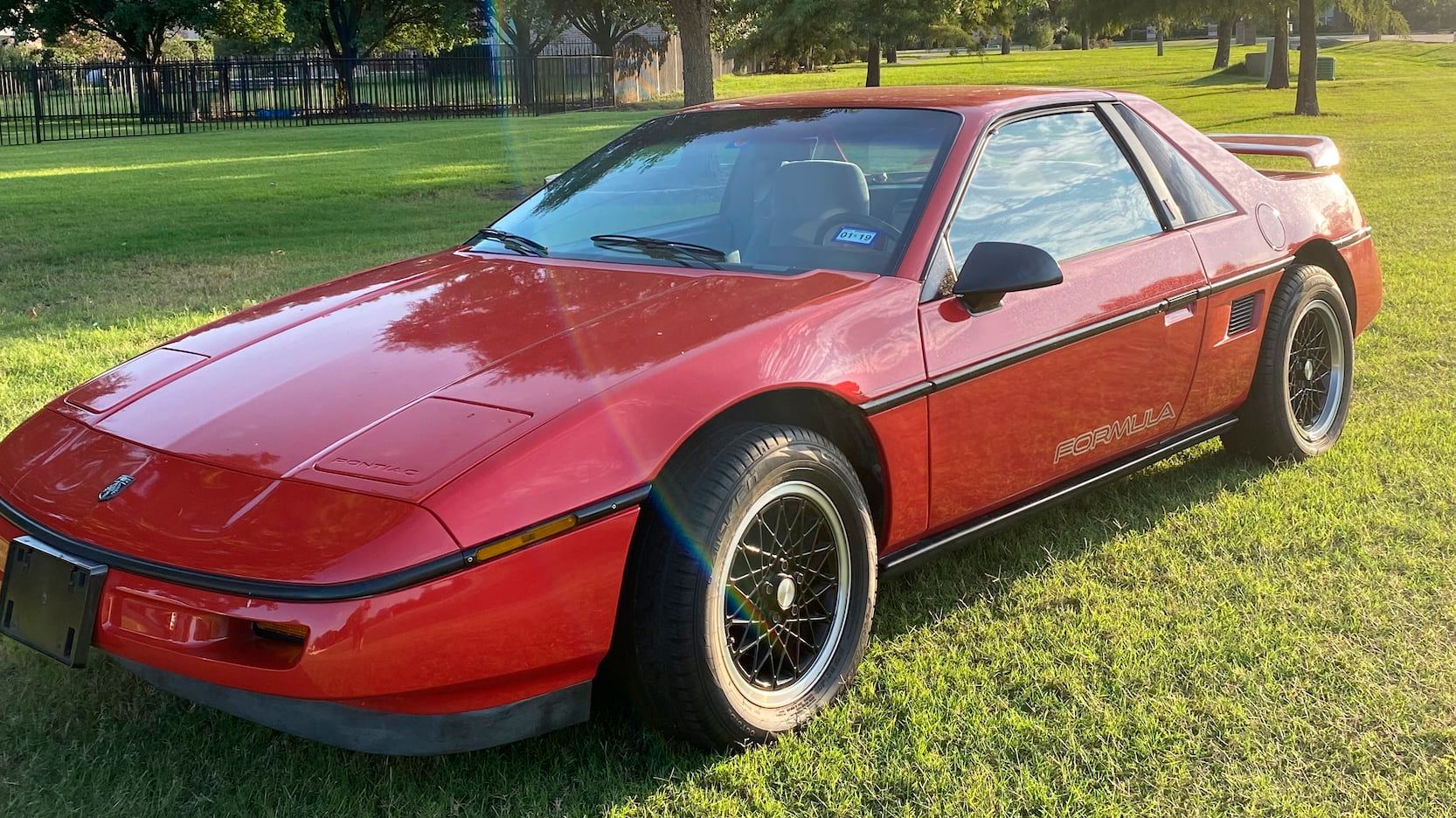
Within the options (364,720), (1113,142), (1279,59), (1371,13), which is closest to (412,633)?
(364,720)

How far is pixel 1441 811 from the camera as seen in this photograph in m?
2.44

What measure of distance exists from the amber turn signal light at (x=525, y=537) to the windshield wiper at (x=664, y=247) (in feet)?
3.86

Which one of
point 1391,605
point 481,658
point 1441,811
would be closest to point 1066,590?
point 1391,605

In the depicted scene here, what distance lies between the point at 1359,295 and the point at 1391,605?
1.80 meters

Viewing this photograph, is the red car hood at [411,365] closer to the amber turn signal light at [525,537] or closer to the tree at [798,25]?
the amber turn signal light at [525,537]

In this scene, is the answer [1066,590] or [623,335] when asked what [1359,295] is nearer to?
[1066,590]

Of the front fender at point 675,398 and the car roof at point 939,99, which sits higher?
the car roof at point 939,99

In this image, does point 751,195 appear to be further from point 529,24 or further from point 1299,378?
point 529,24

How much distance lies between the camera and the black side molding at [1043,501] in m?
3.07

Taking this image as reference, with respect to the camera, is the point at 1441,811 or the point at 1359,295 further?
the point at 1359,295

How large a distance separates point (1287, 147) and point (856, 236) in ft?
7.89

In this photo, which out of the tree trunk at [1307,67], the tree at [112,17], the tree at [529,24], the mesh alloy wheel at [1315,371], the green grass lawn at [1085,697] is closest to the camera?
the green grass lawn at [1085,697]

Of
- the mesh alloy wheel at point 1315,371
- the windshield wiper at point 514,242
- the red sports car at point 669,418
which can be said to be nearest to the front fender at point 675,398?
the red sports car at point 669,418

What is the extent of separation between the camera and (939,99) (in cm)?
368
